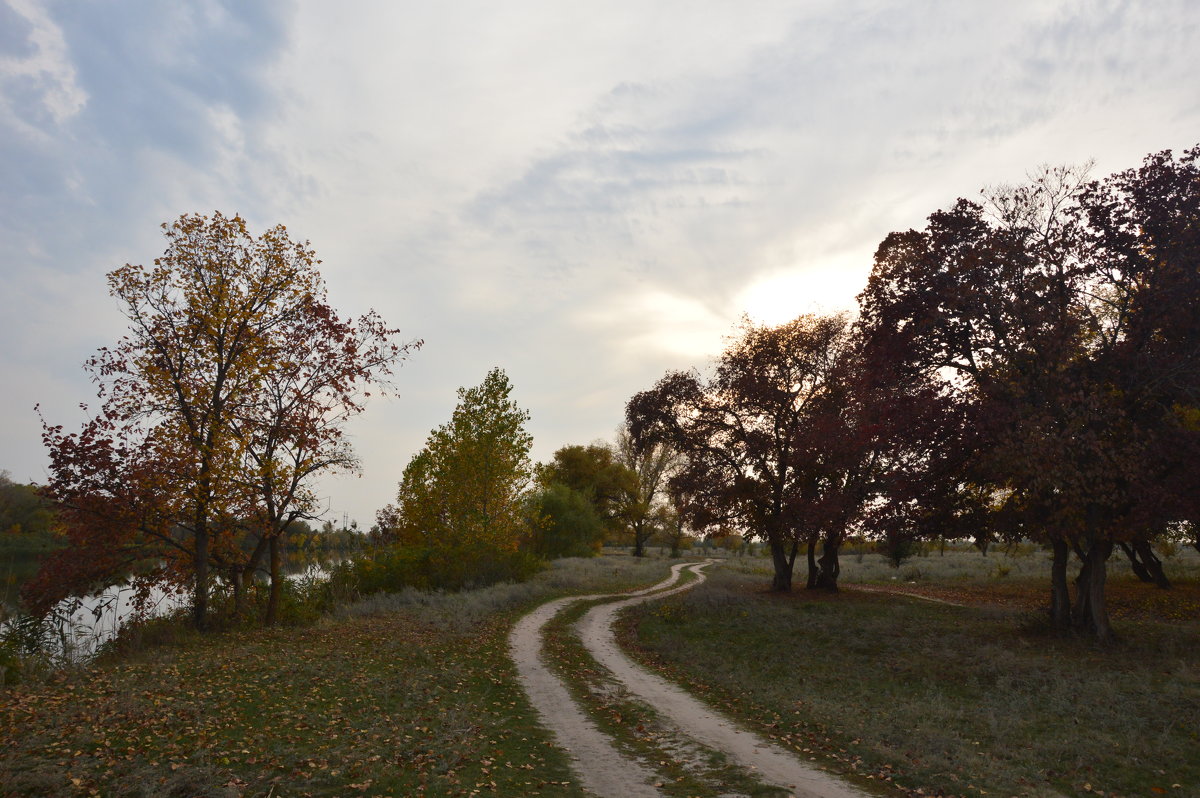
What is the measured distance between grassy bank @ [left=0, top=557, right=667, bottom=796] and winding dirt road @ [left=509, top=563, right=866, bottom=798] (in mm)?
397

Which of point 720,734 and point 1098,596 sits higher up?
point 1098,596

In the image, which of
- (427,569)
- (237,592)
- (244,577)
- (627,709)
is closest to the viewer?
(627,709)

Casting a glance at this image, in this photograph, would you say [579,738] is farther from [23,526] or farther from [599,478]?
[23,526]

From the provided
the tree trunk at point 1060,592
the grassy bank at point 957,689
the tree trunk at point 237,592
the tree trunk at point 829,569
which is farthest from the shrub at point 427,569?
the tree trunk at point 1060,592

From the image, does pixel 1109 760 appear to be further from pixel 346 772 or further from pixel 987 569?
pixel 987 569

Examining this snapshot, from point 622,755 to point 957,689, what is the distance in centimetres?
746

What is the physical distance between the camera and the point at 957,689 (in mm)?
13344

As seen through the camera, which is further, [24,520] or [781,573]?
[24,520]

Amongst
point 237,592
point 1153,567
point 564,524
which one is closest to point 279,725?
point 237,592

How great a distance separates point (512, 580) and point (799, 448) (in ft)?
52.3

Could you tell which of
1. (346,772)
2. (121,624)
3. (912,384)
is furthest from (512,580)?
(346,772)

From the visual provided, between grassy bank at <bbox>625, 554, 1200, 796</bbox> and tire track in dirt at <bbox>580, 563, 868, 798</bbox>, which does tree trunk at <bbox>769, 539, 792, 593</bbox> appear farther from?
tire track in dirt at <bbox>580, 563, 868, 798</bbox>

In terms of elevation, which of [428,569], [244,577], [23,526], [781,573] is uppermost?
[23,526]

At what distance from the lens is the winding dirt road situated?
28.1ft
